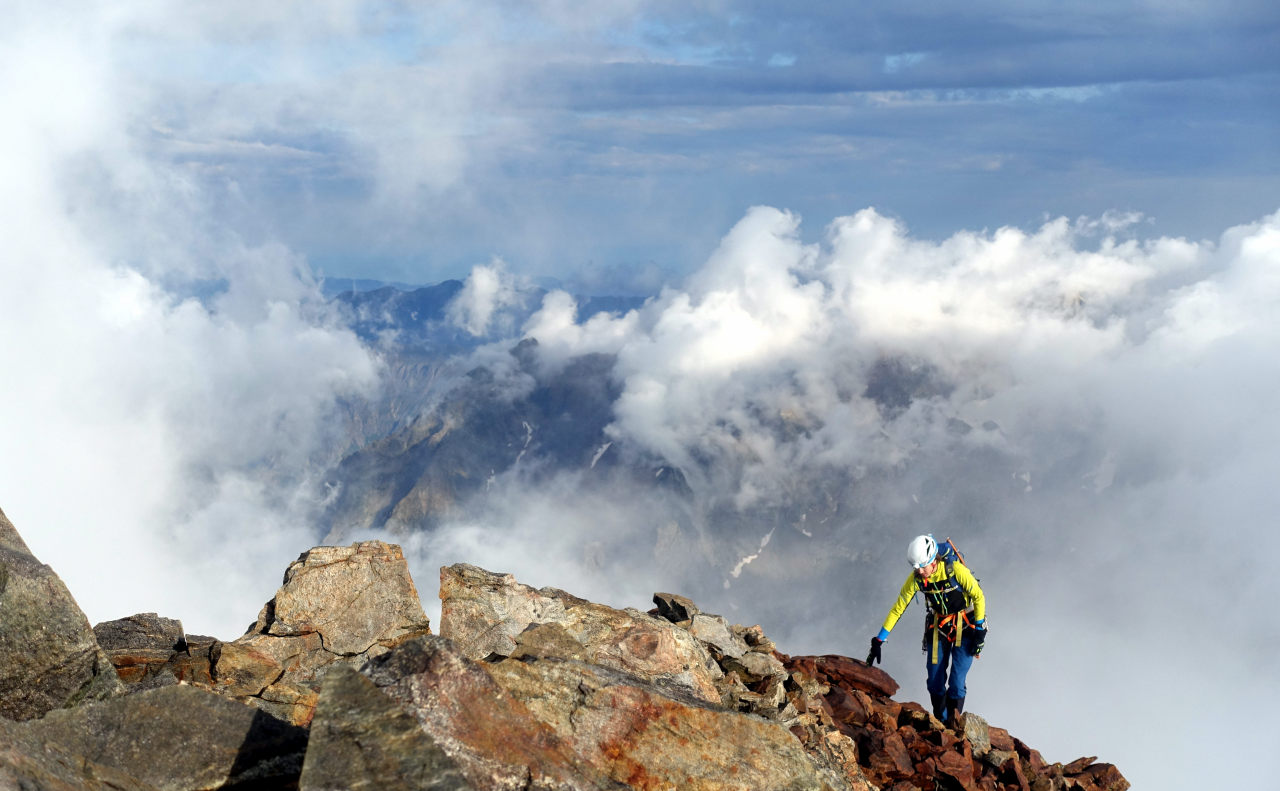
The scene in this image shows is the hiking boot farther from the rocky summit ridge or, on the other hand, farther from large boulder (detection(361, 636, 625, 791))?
large boulder (detection(361, 636, 625, 791))

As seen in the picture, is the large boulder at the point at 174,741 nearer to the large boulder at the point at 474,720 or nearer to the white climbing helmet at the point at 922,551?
the large boulder at the point at 474,720

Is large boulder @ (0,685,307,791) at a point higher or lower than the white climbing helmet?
lower

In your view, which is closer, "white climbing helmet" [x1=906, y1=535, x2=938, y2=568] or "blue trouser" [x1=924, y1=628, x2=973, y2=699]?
"white climbing helmet" [x1=906, y1=535, x2=938, y2=568]

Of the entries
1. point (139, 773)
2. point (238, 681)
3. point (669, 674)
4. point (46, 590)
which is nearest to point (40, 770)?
point (139, 773)

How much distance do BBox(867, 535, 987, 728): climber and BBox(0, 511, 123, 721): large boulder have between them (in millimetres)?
20169

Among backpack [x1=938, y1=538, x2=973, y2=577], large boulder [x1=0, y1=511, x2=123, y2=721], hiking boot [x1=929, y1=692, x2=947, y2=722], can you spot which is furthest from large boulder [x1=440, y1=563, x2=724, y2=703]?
large boulder [x1=0, y1=511, x2=123, y2=721]

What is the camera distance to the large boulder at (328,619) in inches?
844

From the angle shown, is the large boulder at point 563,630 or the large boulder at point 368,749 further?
the large boulder at point 563,630

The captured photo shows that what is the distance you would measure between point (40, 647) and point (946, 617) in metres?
23.2

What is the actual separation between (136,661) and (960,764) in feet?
68.1

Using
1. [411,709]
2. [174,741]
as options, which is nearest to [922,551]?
[411,709]

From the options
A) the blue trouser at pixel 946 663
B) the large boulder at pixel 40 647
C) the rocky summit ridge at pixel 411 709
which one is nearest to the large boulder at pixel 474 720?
the rocky summit ridge at pixel 411 709

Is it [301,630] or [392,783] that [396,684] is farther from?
[301,630]

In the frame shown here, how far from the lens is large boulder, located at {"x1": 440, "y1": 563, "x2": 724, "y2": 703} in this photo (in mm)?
20438
